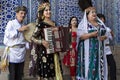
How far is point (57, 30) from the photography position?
5730 mm

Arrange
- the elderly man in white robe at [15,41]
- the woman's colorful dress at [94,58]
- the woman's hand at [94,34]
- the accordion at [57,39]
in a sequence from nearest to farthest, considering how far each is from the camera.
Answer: the accordion at [57,39] < the woman's hand at [94,34] < the woman's colorful dress at [94,58] < the elderly man in white robe at [15,41]

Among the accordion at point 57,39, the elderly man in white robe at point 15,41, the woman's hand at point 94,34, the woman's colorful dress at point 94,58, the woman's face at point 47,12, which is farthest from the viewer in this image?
the elderly man in white robe at point 15,41

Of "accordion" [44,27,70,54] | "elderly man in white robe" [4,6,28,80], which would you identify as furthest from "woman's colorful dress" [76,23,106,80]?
"elderly man in white robe" [4,6,28,80]

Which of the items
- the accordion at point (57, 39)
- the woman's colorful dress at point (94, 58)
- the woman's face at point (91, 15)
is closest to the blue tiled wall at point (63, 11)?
the woman's face at point (91, 15)

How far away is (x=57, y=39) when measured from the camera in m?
5.73

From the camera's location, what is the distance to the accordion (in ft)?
18.6

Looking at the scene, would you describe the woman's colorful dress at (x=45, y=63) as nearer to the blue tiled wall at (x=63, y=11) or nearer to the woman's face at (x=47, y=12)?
the woman's face at (x=47, y=12)

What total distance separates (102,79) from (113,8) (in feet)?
8.87

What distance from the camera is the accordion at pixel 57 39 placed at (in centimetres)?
568

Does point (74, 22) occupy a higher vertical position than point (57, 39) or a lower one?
higher

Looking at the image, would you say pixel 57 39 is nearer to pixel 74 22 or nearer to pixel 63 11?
pixel 74 22

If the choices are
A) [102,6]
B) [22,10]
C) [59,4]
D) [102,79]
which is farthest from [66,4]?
[102,79]

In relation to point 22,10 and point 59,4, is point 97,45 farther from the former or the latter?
point 59,4

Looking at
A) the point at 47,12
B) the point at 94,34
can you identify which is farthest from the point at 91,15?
the point at 47,12
